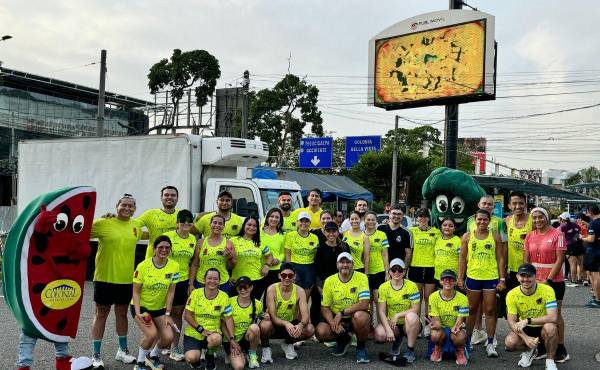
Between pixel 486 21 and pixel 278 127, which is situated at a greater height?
pixel 486 21

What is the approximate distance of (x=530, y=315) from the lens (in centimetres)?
603

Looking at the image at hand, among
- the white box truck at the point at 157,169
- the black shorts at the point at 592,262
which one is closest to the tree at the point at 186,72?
the white box truck at the point at 157,169

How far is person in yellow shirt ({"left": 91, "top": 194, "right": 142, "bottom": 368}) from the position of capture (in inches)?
230

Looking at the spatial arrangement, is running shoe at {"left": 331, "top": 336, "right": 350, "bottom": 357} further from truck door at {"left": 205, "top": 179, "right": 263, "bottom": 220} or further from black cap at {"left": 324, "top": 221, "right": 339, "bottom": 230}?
truck door at {"left": 205, "top": 179, "right": 263, "bottom": 220}

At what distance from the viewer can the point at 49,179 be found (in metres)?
11.9

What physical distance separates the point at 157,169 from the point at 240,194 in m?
1.60

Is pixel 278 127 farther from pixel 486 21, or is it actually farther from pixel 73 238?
pixel 73 238

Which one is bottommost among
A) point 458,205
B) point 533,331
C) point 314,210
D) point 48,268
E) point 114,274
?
point 533,331

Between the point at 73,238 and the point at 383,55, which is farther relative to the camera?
the point at 383,55

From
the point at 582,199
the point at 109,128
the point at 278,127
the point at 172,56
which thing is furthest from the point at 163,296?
the point at 109,128

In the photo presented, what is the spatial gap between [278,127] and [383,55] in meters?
9.71

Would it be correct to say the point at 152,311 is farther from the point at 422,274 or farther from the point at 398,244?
the point at 422,274

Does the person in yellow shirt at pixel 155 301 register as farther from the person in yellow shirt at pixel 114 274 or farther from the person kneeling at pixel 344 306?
the person kneeling at pixel 344 306

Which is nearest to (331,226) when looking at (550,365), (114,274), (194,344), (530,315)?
(194,344)
